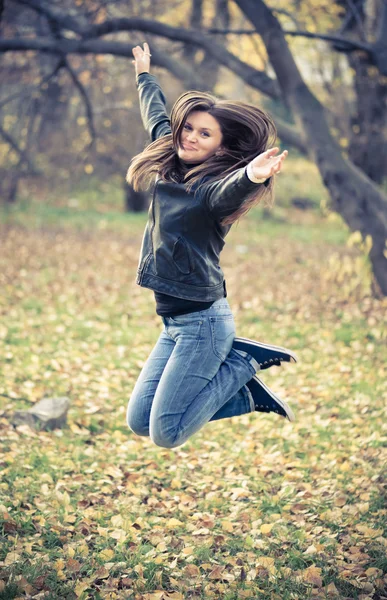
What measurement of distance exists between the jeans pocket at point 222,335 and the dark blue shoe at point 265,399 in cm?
30

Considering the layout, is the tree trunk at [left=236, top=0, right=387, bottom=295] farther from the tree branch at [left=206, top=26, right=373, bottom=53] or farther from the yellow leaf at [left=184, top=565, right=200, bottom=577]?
the yellow leaf at [left=184, top=565, right=200, bottom=577]

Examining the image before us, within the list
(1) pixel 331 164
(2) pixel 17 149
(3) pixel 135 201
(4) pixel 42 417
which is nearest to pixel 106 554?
(4) pixel 42 417

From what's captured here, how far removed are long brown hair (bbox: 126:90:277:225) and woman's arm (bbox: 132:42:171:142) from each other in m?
0.41

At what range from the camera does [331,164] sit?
913cm

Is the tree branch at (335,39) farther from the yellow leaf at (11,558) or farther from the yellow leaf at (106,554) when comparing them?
the yellow leaf at (11,558)

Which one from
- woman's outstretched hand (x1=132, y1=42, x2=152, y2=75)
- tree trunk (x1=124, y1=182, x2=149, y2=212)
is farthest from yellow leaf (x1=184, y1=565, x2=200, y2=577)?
tree trunk (x1=124, y1=182, x2=149, y2=212)

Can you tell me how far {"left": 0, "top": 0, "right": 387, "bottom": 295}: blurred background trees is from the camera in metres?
8.99

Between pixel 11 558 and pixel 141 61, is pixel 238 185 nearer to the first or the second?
pixel 141 61

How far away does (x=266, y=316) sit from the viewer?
30.7 ft

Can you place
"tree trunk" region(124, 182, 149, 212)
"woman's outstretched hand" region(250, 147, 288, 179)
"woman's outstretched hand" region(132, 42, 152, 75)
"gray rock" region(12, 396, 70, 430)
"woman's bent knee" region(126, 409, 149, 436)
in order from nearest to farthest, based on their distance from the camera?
"woman's outstretched hand" region(250, 147, 288, 179), "woman's bent knee" region(126, 409, 149, 436), "woman's outstretched hand" region(132, 42, 152, 75), "gray rock" region(12, 396, 70, 430), "tree trunk" region(124, 182, 149, 212)

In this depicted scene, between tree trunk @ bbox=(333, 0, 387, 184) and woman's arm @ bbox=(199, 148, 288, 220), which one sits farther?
tree trunk @ bbox=(333, 0, 387, 184)

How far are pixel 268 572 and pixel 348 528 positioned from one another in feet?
2.46

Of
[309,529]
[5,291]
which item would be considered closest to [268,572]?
[309,529]

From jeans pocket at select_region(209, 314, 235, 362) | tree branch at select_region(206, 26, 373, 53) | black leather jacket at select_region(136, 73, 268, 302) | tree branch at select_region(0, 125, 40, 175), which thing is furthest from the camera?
tree branch at select_region(0, 125, 40, 175)
